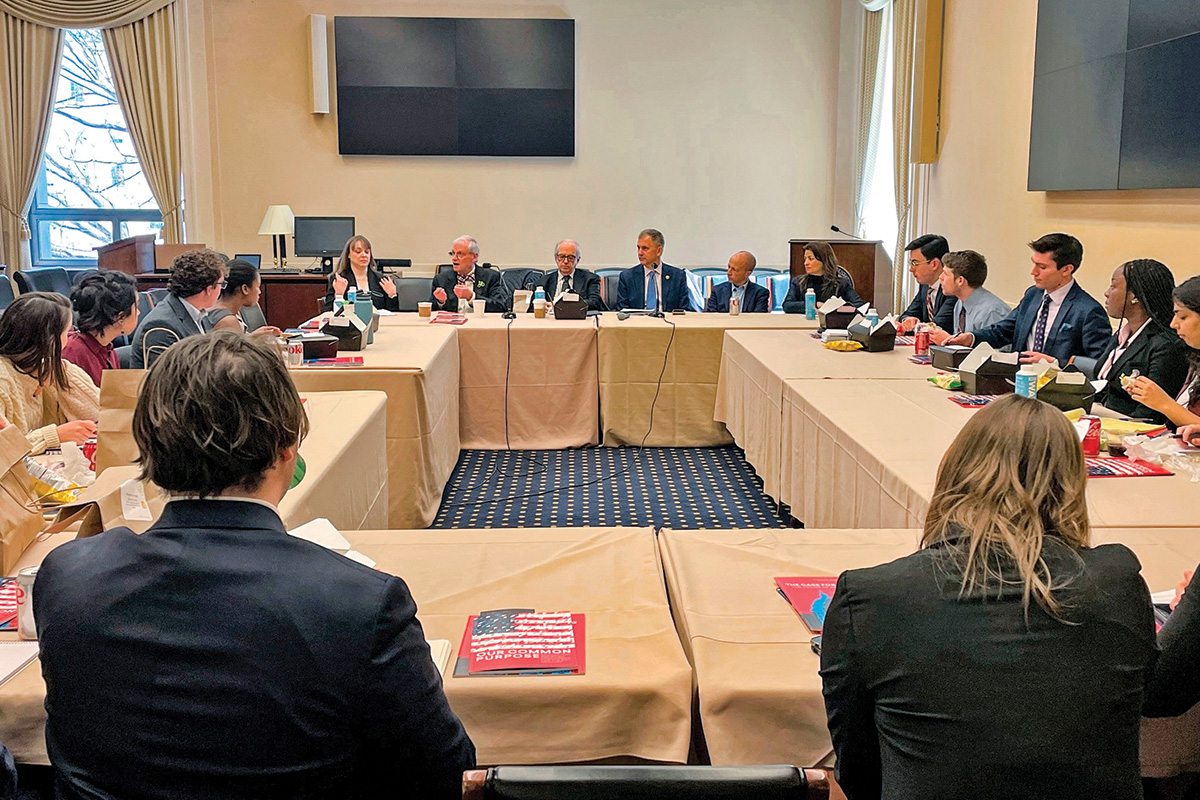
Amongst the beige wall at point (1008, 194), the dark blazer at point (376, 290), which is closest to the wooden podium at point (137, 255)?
the dark blazer at point (376, 290)

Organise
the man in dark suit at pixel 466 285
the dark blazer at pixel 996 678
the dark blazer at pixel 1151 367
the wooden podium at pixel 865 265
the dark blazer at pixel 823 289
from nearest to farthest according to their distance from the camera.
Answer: the dark blazer at pixel 996 678 → the dark blazer at pixel 1151 367 → the man in dark suit at pixel 466 285 → the dark blazer at pixel 823 289 → the wooden podium at pixel 865 265

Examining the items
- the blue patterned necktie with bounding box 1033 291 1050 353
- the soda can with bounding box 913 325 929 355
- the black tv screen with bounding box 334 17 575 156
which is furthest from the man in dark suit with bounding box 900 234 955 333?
the black tv screen with bounding box 334 17 575 156

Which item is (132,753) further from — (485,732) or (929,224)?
(929,224)

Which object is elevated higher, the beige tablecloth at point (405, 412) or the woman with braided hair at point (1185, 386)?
the woman with braided hair at point (1185, 386)

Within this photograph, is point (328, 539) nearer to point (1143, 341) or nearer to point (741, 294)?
point (1143, 341)

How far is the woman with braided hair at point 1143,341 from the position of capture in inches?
140

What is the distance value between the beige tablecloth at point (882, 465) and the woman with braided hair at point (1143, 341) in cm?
53

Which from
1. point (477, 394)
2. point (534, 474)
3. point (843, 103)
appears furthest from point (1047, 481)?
point (843, 103)

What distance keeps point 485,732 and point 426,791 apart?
A: 16.5 inches

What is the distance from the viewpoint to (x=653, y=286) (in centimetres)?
713

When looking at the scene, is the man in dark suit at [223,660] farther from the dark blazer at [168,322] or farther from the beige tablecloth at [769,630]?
the dark blazer at [168,322]

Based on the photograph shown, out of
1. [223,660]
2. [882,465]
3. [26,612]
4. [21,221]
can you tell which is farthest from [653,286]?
[223,660]

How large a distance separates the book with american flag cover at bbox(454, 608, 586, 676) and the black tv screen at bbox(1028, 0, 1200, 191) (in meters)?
3.96

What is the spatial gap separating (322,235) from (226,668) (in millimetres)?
7811
